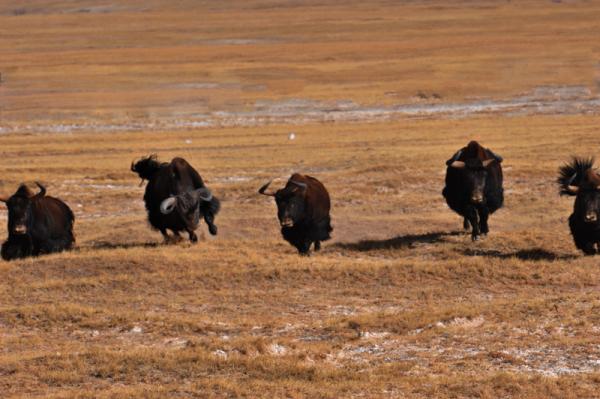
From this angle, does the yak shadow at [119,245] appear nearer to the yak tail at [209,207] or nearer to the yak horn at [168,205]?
the yak horn at [168,205]

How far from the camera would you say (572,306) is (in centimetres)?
1291

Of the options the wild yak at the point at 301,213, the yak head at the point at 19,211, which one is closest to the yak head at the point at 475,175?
the wild yak at the point at 301,213

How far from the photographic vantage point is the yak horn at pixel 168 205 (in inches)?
728

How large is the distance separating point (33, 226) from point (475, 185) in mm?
7165

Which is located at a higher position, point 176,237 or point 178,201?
point 178,201

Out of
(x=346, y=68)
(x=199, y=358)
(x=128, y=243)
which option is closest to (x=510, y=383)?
(x=199, y=358)

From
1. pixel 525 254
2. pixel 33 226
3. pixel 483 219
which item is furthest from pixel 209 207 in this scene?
pixel 525 254

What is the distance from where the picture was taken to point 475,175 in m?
18.2

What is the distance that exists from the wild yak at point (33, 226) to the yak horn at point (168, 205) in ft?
5.71

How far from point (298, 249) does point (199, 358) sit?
686cm

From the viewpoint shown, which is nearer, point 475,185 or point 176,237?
point 475,185

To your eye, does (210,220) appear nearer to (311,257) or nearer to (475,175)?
(311,257)

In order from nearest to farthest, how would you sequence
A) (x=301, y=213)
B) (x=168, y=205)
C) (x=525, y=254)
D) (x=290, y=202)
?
(x=525, y=254) < (x=290, y=202) < (x=301, y=213) < (x=168, y=205)

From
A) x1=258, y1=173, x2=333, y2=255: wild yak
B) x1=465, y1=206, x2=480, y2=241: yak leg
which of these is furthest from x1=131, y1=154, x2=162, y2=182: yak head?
x1=465, y1=206, x2=480, y2=241: yak leg
